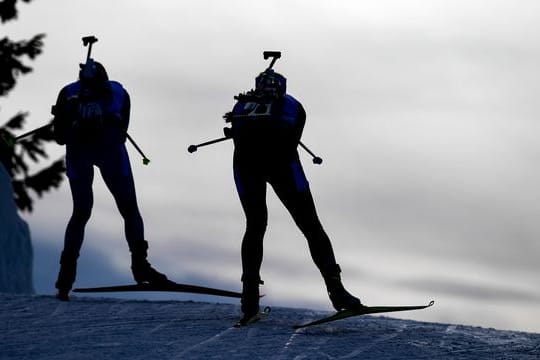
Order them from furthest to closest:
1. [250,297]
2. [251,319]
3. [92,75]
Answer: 1. [92,75]
2. [251,319]
3. [250,297]

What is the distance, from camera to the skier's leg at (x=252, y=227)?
10.5 meters

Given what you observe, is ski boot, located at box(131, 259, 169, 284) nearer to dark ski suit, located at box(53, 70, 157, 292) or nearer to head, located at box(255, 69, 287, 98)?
dark ski suit, located at box(53, 70, 157, 292)

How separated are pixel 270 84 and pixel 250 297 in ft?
6.31

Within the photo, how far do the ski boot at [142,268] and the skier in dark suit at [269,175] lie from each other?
2036mm

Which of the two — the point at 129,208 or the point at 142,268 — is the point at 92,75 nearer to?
the point at 129,208

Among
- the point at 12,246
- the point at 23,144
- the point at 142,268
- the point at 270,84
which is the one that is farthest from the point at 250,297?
the point at 23,144

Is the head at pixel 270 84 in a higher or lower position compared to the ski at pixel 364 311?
higher

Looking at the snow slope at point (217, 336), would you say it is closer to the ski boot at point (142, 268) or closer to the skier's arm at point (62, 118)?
the ski boot at point (142, 268)

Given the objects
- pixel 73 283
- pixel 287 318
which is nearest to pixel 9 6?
pixel 73 283

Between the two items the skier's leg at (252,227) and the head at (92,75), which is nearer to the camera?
the skier's leg at (252,227)

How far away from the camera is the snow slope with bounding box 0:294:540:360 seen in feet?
32.1

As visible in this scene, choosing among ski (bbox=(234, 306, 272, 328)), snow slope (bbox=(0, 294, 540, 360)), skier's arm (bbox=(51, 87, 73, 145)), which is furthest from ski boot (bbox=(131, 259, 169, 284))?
ski (bbox=(234, 306, 272, 328))

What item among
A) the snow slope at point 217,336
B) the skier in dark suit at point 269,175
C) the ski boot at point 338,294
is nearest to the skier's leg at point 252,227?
the skier in dark suit at point 269,175

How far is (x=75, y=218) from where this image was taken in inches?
481
